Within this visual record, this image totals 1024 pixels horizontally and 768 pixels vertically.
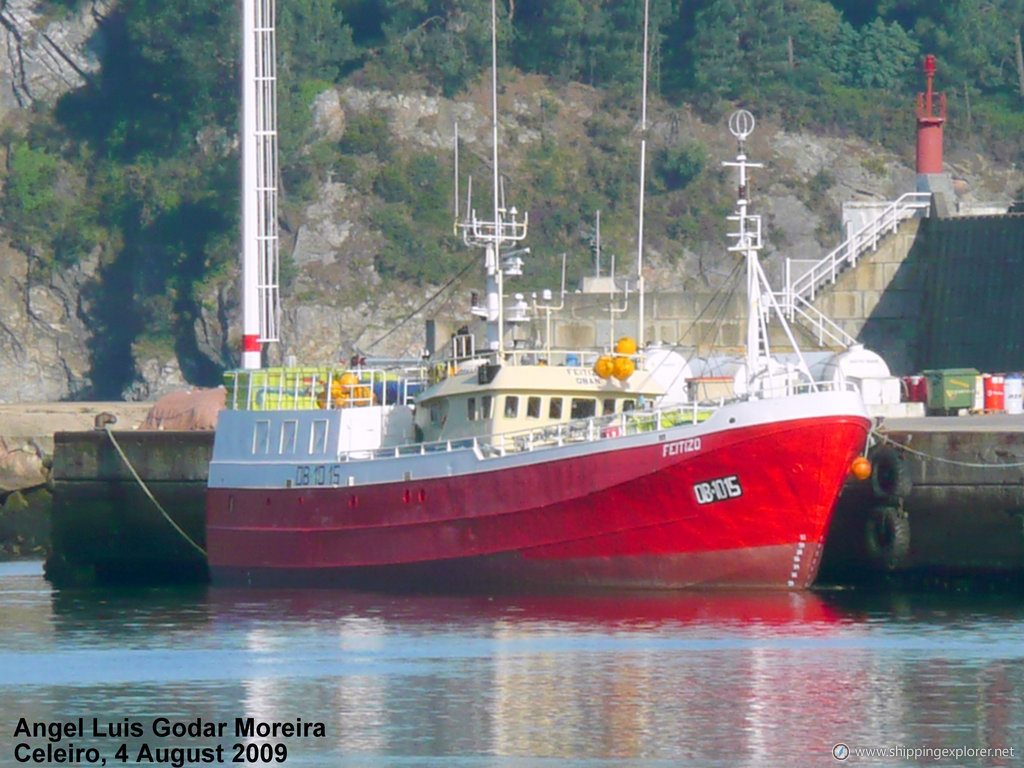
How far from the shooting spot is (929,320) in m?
58.6

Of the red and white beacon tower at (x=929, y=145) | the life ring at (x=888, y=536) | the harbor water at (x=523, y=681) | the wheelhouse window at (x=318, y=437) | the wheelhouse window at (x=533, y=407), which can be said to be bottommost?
the harbor water at (x=523, y=681)

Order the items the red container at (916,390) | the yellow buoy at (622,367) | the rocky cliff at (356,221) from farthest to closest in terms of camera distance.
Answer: the rocky cliff at (356,221)
the red container at (916,390)
the yellow buoy at (622,367)

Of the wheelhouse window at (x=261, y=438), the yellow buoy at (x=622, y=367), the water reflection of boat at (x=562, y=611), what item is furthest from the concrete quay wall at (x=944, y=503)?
the wheelhouse window at (x=261, y=438)

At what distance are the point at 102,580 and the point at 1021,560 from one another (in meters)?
19.9

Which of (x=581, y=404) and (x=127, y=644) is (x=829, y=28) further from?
(x=127, y=644)

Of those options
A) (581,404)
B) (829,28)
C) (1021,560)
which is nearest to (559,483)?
(581,404)

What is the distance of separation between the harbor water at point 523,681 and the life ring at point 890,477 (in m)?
→ 1.97

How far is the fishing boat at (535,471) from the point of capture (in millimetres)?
37219

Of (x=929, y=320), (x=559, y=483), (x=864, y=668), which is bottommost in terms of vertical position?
(x=864, y=668)

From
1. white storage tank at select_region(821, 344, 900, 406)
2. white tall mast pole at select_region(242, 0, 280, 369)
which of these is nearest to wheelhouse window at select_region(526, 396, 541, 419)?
white tall mast pole at select_region(242, 0, 280, 369)

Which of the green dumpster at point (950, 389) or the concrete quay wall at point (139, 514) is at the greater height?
the green dumpster at point (950, 389)

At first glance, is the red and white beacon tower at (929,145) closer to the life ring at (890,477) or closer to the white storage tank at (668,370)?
the white storage tank at (668,370)

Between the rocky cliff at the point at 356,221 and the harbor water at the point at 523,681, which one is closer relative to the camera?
the harbor water at the point at 523,681

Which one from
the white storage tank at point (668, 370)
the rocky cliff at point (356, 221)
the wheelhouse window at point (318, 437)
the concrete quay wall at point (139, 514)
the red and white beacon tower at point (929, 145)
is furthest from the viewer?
the rocky cliff at point (356, 221)
